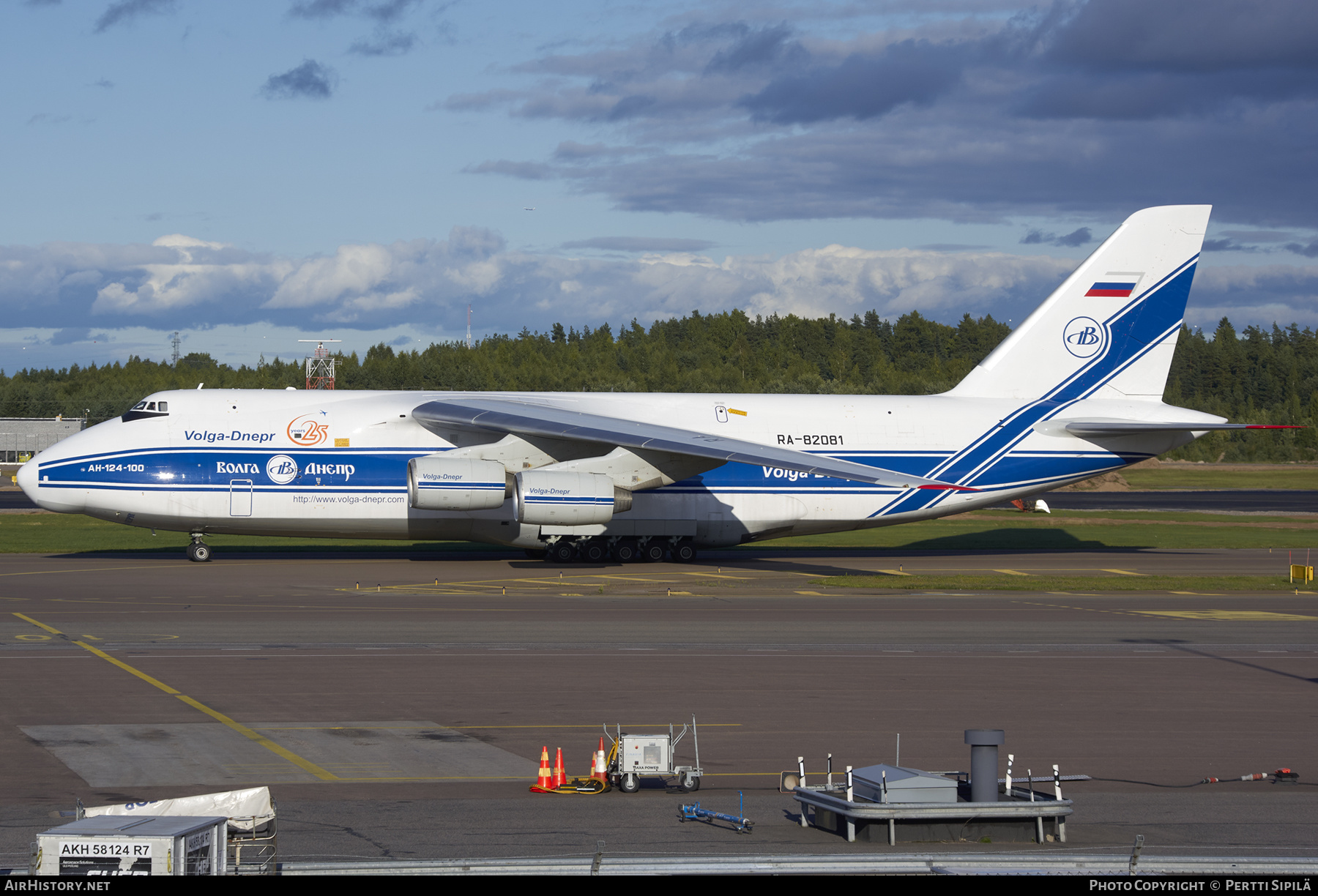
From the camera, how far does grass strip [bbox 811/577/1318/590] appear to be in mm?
28266

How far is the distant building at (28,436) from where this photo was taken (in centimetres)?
10900

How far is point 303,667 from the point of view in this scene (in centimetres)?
1761

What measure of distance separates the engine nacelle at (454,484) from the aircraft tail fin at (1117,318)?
14.0 meters

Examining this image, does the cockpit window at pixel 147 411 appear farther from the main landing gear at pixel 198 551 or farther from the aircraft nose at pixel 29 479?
the main landing gear at pixel 198 551

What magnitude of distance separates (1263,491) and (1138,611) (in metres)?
55.2

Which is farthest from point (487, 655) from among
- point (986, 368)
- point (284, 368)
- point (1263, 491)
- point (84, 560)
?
point (284, 368)

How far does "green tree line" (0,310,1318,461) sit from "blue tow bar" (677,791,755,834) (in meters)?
101

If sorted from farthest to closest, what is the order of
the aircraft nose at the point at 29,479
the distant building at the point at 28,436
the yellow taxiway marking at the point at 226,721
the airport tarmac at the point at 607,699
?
the distant building at the point at 28,436
the aircraft nose at the point at 29,479
the yellow taxiway marking at the point at 226,721
the airport tarmac at the point at 607,699

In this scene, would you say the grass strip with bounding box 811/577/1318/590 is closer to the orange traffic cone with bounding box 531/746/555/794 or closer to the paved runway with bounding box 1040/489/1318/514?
the orange traffic cone with bounding box 531/746/555/794

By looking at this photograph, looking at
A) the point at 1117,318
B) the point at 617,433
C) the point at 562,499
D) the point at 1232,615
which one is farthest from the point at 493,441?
the point at 1117,318

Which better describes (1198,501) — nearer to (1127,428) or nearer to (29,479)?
(1127,428)

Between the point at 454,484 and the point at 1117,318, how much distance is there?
19.4 metres

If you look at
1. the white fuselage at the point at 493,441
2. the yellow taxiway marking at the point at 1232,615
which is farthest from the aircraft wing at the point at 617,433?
the yellow taxiway marking at the point at 1232,615
